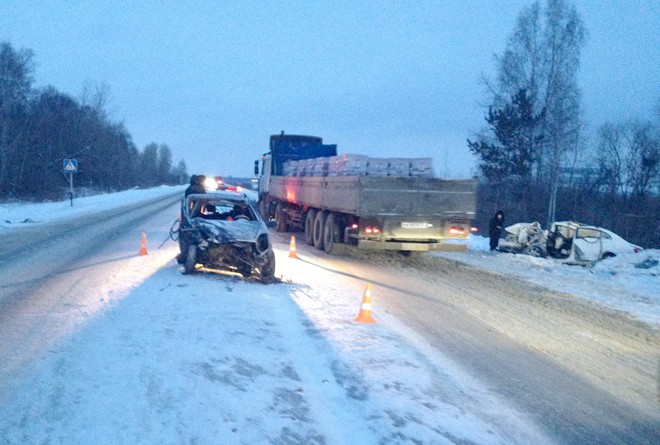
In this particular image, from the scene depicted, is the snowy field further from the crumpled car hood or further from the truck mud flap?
the crumpled car hood

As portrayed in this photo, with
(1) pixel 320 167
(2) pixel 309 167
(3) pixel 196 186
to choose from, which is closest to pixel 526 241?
(1) pixel 320 167

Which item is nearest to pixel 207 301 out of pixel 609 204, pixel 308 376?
pixel 308 376

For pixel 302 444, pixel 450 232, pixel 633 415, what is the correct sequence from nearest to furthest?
1. pixel 302 444
2. pixel 633 415
3. pixel 450 232

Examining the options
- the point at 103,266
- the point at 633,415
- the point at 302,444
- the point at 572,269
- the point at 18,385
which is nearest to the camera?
the point at 302,444

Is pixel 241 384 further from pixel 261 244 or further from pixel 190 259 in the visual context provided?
pixel 190 259

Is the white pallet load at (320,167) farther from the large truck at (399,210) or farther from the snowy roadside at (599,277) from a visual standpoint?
the snowy roadside at (599,277)

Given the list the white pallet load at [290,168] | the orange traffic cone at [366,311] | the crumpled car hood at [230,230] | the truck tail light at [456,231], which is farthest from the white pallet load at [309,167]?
the orange traffic cone at [366,311]

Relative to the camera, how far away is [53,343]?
5.91 metres

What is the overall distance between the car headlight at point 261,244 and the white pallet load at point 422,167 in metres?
5.24

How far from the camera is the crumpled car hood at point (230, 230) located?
32.4 ft

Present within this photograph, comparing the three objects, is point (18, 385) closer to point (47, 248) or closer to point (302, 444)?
point (302, 444)

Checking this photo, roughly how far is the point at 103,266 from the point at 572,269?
11.3m

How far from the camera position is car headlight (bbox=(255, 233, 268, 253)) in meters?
9.97

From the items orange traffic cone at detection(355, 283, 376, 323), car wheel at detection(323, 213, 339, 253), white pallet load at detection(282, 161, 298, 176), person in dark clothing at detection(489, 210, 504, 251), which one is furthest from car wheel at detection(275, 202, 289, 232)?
orange traffic cone at detection(355, 283, 376, 323)
